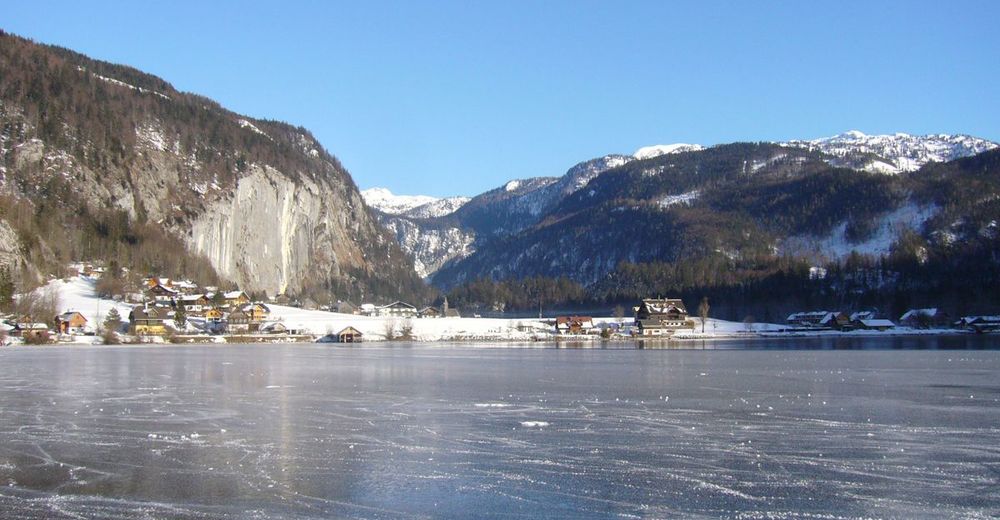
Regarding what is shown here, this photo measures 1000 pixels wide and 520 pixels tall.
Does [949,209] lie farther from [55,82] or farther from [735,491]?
[735,491]

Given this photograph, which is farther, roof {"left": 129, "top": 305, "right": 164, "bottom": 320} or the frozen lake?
roof {"left": 129, "top": 305, "right": 164, "bottom": 320}

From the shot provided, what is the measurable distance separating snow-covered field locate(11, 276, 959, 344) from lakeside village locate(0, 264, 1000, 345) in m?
0.12

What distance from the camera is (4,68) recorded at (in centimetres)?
13538

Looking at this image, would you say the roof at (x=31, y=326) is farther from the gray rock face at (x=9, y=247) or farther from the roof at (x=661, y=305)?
the roof at (x=661, y=305)

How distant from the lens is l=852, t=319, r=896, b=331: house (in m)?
110

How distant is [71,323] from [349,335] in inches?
1058

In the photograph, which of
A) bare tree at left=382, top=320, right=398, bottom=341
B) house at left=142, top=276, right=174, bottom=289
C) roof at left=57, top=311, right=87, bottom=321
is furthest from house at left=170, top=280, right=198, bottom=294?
bare tree at left=382, top=320, right=398, bottom=341

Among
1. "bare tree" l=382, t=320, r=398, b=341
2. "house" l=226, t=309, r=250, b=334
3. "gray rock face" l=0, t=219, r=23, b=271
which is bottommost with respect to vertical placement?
"bare tree" l=382, t=320, r=398, b=341

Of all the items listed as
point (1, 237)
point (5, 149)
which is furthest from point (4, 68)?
point (1, 237)

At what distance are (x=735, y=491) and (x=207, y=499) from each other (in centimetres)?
757

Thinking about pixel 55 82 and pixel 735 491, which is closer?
pixel 735 491

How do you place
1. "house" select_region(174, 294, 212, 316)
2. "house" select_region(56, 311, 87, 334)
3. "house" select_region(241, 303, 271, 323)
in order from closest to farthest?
1. "house" select_region(56, 311, 87, 334)
2. "house" select_region(241, 303, 271, 323)
3. "house" select_region(174, 294, 212, 316)

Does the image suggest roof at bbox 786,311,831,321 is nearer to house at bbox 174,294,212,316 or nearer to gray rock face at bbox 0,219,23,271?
house at bbox 174,294,212,316

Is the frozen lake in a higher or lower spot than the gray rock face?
lower
